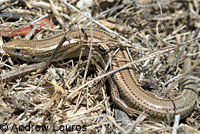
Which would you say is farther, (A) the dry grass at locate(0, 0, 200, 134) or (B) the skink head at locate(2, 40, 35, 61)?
(B) the skink head at locate(2, 40, 35, 61)

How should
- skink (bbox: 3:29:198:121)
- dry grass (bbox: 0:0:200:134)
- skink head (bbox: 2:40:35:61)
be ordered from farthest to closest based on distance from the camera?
skink head (bbox: 2:40:35:61) < skink (bbox: 3:29:198:121) < dry grass (bbox: 0:0:200:134)

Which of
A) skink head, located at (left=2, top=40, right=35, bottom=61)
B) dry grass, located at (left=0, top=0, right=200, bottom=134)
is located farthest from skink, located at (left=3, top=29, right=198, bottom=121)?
dry grass, located at (left=0, top=0, right=200, bottom=134)

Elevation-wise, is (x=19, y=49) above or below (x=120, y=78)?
above

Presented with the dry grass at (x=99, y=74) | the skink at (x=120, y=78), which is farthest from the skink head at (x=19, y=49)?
the dry grass at (x=99, y=74)

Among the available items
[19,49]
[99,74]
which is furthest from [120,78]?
[19,49]

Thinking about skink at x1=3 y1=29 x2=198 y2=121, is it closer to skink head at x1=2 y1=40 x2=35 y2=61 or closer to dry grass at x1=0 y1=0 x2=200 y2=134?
skink head at x1=2 y1=40 x2=35 y2=61

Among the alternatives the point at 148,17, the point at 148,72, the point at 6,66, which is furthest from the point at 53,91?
the point at 148,17

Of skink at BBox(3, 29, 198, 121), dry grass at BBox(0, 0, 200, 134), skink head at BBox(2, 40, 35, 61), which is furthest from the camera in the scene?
skink head at BBox(2, 40, 35, 61)

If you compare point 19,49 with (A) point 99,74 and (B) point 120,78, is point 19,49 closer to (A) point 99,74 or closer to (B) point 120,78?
(A) point 99,74
